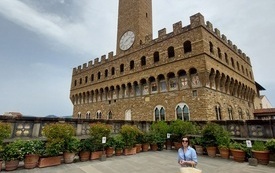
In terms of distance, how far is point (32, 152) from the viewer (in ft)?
21.4

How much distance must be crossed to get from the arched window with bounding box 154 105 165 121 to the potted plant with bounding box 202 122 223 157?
29.2ft

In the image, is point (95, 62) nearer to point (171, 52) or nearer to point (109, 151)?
point (171, 52)

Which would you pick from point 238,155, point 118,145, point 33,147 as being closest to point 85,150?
point 118,145

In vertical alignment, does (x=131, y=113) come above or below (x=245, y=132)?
above

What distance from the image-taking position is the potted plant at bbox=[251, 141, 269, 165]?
7074 mm

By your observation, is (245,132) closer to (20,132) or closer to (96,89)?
(20,132)

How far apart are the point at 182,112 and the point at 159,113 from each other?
285 cm

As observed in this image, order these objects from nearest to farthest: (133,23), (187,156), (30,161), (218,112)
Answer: (187,156), (30,161), (218,112), (133,23)

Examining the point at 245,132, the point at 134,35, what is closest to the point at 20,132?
the point at 245,132

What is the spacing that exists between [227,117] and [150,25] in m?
17.0

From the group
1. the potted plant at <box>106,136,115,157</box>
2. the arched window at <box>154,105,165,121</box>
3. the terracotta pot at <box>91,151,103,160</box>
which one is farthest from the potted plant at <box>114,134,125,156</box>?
the arched window at <box>154,105,165,121</box>

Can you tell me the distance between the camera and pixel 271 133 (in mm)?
8266

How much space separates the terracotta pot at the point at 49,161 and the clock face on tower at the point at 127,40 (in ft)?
63.2

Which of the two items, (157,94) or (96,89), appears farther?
(96,89)
